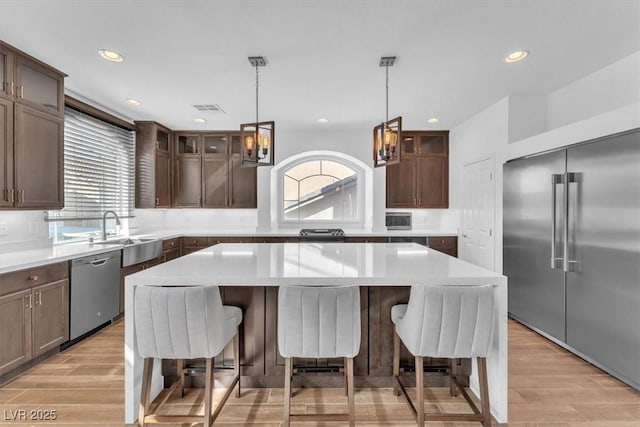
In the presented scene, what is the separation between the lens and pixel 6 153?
8.59ft

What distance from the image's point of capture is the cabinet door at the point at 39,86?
2.72 meters

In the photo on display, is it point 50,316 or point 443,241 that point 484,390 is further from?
point 443,241

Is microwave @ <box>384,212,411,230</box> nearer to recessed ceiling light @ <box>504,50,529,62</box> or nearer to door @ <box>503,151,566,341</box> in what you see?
door @ <box>503,151,566,341</box>

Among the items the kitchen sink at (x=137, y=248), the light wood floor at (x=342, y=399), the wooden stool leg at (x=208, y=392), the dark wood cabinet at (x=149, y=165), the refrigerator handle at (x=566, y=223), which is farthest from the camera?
the dark wood cabinet at (x=149, y=165)

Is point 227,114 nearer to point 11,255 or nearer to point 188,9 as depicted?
point 188,9

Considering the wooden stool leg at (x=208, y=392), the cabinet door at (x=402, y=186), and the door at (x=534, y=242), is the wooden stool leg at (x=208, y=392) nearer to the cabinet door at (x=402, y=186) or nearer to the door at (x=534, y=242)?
the door at (x=534, y=242)

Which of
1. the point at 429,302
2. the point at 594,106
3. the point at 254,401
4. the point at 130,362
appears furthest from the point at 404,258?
the point at 594,106

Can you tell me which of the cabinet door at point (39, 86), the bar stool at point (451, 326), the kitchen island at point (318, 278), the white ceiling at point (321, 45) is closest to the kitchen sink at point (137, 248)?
the cabinet door at point (39, 86)

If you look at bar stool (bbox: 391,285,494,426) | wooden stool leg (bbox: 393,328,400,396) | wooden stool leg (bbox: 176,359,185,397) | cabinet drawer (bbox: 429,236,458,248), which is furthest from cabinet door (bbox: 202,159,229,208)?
bar stool (bbox: 391,285,494,426)

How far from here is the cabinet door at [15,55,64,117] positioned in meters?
2.72

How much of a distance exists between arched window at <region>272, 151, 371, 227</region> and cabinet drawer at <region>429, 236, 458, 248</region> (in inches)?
45.3

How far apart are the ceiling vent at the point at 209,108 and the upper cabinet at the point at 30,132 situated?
1.37 meters

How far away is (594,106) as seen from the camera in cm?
315

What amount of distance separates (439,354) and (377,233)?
10.8 feet
